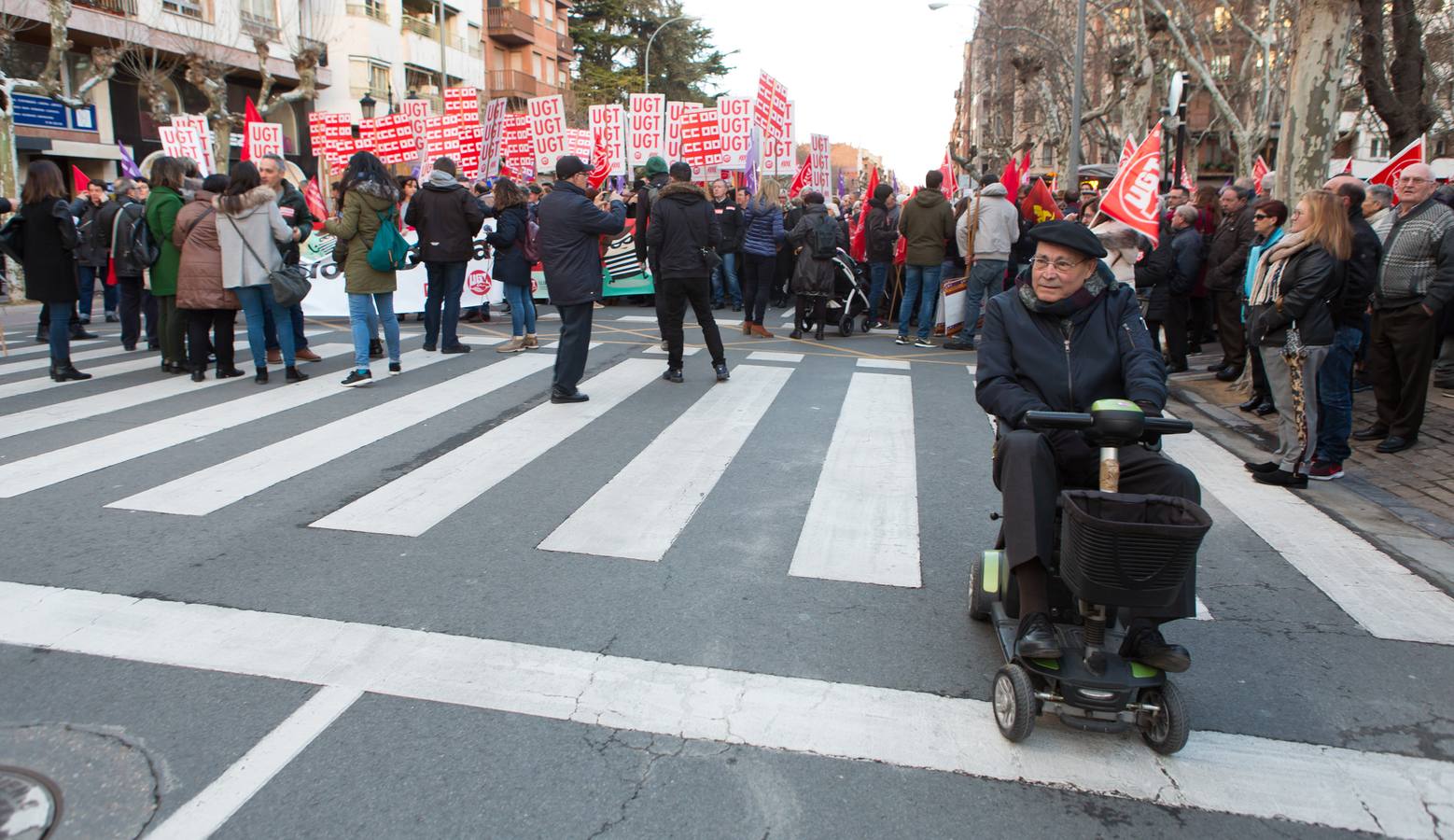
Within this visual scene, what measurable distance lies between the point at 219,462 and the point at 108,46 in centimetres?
2769

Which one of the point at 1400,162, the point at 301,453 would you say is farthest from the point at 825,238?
the point at 301,453

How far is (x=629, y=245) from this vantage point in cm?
1652

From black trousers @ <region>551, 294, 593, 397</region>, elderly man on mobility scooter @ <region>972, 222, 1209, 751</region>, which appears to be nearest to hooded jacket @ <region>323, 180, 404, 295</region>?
black trousers @ <region>551, 294, 593, 397</region>

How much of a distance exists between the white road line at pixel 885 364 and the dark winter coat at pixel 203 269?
19.9 feet

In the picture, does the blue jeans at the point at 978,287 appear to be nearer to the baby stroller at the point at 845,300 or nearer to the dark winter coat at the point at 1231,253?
the baby stroller at the point at 845,300

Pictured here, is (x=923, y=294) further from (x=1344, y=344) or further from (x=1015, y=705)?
(x=1015, y=705)

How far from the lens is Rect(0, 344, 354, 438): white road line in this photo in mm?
7344

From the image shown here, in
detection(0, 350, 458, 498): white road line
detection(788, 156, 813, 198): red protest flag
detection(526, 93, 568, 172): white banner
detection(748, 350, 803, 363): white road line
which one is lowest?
detection(0, 350, 458, 498): white road line

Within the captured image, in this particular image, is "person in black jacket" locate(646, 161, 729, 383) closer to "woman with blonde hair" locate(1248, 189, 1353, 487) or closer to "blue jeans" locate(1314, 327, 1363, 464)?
"woman with blonde hair" locate(1248, 189, 1353, 487)

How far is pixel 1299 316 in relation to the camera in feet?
20.3

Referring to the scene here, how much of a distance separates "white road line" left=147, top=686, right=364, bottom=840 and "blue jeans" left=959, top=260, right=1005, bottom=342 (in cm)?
943

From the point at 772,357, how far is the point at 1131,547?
8.46m

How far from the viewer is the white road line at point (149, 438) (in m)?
5.93

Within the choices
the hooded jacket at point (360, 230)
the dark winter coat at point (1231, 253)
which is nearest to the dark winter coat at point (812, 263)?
the dark winter coat at point (1231, 253)
